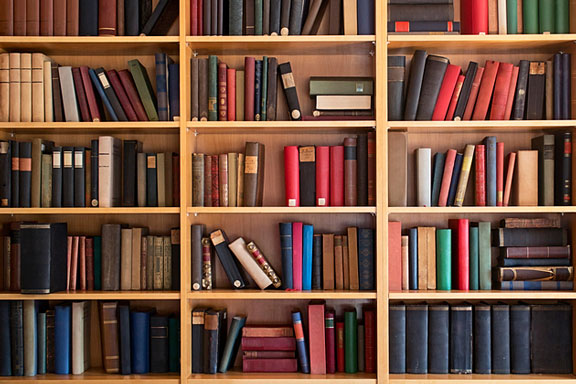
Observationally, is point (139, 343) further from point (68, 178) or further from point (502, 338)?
point (502, 338)

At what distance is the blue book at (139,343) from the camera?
271 cm

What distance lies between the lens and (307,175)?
2742 mm

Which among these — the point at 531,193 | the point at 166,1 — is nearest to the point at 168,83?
the point at 166,1

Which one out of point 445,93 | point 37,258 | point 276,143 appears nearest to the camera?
point 37,258

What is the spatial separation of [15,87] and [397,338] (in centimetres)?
198

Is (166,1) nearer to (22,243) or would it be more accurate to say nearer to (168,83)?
(168,83)

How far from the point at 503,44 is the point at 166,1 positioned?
4.81 feet

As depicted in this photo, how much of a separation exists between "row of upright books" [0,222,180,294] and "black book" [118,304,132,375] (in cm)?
11

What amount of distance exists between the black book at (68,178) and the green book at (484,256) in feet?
5.88

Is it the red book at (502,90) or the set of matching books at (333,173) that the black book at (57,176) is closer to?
the set of matching books at (333,173)

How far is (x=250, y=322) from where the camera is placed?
2910 mm

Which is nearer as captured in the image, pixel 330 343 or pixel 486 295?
pixel 486 295

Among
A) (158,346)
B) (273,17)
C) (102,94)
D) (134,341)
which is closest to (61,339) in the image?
(134,341)

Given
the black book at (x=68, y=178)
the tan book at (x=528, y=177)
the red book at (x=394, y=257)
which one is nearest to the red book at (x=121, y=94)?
the black book at (x=68, y=178)
